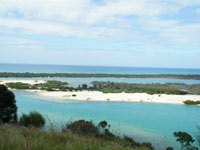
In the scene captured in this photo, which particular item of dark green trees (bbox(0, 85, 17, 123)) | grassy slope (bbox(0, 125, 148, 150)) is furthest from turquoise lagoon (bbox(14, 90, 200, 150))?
grassy slope (bbox(0, 125, 148, 150))

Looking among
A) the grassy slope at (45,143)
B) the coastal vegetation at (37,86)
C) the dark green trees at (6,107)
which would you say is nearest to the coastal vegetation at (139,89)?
the coastal vegetation at (37,86)

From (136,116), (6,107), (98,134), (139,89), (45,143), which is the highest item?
(45,143)

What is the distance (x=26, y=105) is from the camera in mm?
21734

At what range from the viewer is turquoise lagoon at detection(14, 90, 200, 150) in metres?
13.8

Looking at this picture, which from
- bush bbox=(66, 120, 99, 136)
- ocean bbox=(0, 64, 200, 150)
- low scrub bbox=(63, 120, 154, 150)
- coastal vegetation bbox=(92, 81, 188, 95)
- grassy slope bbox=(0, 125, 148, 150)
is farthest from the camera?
coastal vegetation bbox=(92, 81, 188, 95)

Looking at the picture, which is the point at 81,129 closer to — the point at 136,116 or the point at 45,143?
the point at 45,143

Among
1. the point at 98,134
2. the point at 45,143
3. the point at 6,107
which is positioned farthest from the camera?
the point at 6,107

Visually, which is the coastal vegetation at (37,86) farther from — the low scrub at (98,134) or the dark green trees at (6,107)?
the low scrub at (98,134)

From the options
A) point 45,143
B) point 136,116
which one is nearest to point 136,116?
point 136,116

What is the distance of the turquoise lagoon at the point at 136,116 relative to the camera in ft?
45.3

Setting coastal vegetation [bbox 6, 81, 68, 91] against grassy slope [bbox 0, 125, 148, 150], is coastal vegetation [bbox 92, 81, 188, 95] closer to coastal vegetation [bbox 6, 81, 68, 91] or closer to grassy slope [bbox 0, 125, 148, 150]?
coastal vegetation [bbox 6, 81, 68, 91]

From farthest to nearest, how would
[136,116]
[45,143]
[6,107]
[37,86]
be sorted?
1. [37,86]
2. [136,116]
3. [6,107]
4. [45,143]

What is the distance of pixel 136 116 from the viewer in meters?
18.9

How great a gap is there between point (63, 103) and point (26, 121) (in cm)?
1173
